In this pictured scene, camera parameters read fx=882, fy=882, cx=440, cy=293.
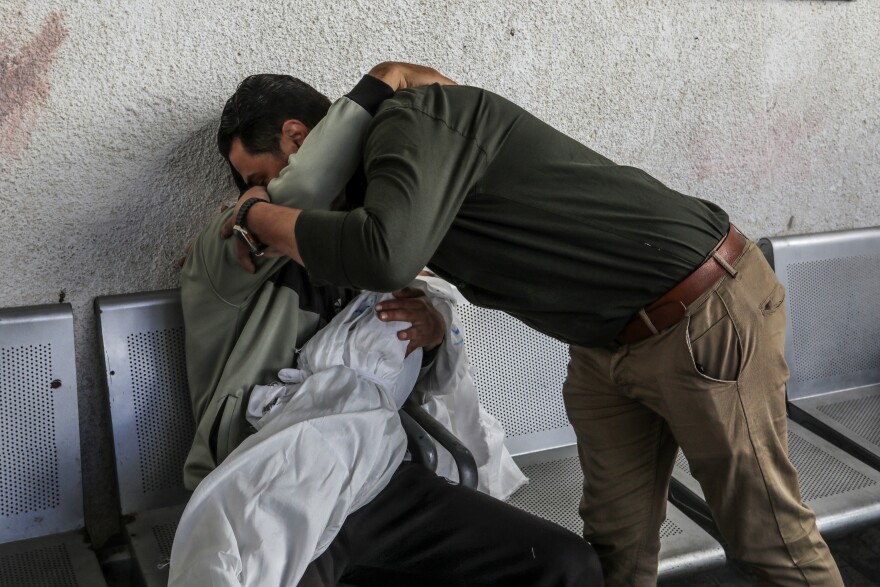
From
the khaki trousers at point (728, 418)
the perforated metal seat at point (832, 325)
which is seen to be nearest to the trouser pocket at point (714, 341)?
the khaki trousers at point (728, 418)

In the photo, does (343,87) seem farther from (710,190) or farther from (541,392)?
(710,190)

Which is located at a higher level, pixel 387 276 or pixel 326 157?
pixel 326 157

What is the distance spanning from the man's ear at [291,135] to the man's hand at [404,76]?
0.21m

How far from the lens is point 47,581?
6.50ft

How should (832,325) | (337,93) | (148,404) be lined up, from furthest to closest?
(832,325) < (337,93) < (148,404)

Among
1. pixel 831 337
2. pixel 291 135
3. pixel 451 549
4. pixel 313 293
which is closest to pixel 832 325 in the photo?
pixel 831 337

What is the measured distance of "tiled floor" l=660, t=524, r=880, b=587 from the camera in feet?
9.14

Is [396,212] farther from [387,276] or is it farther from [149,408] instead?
[149,408]

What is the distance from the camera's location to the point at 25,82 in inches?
81.4

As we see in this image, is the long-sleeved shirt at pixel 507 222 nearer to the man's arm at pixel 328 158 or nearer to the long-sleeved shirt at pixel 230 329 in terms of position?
the man's arm at pixel 328 158

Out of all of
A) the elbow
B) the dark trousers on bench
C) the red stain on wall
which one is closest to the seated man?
the dark trousers on bench

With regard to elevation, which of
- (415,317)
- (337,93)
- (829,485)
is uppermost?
(337,93)

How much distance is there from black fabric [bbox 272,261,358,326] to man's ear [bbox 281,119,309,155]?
25 centimetres

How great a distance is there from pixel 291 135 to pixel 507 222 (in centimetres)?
59
